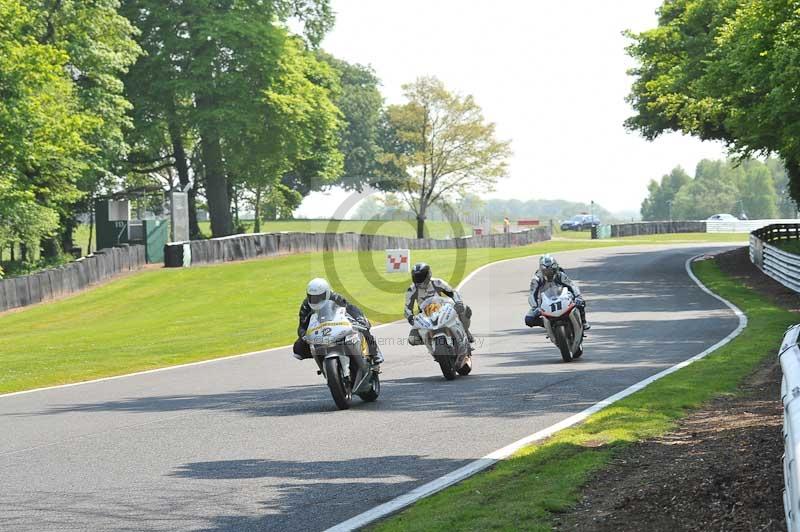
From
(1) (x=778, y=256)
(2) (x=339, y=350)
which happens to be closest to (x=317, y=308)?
(2) (x=339, y=350)

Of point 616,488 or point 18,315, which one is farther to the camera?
point 18,315

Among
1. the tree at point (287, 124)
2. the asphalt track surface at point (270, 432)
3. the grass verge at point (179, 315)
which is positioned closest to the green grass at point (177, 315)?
the grass verge at point (179, 315)

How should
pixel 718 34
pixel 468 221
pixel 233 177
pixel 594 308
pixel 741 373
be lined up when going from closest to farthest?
pixel 741 373, pixel 594 308, pixel 718 34, pixel 233 177, pixel 468 221

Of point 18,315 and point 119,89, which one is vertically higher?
point 119,89

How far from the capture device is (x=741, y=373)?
592 inches

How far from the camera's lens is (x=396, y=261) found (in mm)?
42906

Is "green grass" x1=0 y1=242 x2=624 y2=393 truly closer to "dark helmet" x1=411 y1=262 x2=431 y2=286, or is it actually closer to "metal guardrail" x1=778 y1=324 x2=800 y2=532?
"dark helmet" x1=411 y1=262 x2=431 y2=286

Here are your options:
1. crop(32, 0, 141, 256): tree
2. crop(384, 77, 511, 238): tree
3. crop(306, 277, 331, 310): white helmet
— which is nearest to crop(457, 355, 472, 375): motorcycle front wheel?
crop(306, 277, 331, 310): white helmet

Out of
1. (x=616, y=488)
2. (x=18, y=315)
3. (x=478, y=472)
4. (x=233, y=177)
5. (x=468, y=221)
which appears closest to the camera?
(x=616, y=488)

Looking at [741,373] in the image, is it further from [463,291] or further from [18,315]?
[18,315]

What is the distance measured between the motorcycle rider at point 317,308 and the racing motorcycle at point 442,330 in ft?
5.59

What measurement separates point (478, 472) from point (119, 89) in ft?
147

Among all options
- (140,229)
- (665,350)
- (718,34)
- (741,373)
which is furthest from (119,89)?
(741,373)

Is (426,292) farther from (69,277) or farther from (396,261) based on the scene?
(396,261)
